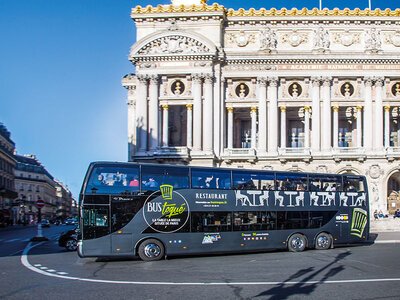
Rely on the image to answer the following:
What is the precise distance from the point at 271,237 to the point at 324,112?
27.9 m

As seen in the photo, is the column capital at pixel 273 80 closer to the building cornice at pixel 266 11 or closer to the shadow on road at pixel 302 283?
the building cornice at pixel 266 11

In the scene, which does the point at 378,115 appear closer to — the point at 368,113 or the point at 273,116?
the point at 368,113

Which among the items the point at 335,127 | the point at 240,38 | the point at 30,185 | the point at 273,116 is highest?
the point at 240,38

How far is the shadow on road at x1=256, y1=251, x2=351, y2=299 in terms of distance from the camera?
43.8 feet

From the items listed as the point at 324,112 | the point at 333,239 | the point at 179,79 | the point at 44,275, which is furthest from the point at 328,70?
the point at 44,275

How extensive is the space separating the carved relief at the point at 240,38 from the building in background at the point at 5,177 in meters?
44.0

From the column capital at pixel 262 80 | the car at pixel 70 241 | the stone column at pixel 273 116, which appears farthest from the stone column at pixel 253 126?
the car at pixel 70 241

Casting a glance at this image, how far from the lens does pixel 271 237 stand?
83.8ft

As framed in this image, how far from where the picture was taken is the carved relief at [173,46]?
167 ft

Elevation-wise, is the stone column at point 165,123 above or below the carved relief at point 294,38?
below

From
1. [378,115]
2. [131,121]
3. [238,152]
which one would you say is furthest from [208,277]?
[131,121]

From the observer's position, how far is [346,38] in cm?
5119

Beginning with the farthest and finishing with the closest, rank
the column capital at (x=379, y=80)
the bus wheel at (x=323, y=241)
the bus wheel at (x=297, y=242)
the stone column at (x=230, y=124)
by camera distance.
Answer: the stone column at (x=230, y=124)
the column capital at (x=379, y=80)
the bus wheel at (x=323, y=241)
the bus wheel at (x=297, y=242)

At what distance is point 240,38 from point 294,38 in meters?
5.29
